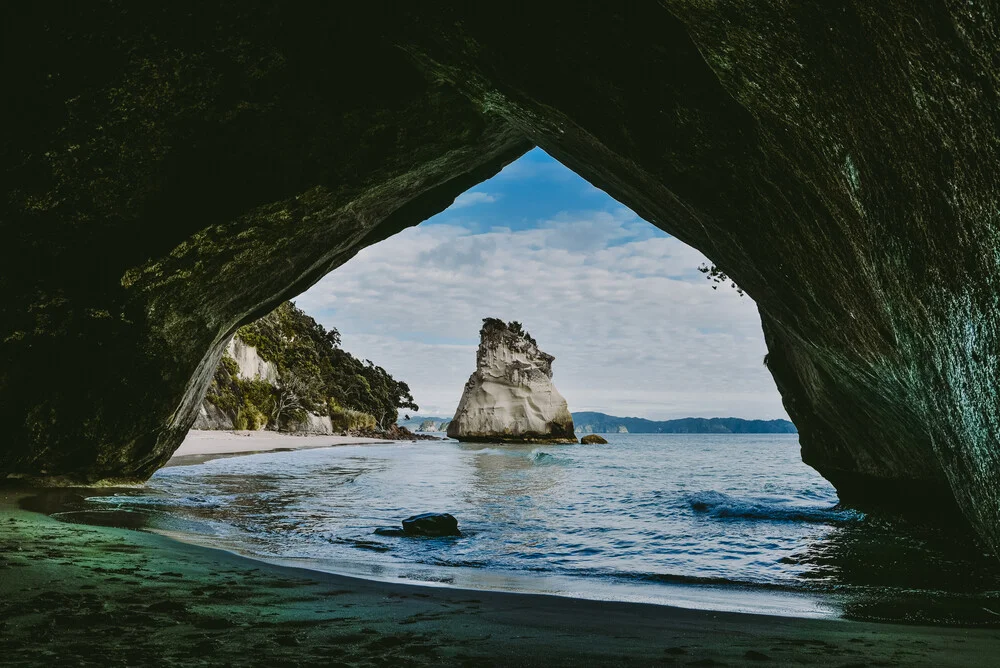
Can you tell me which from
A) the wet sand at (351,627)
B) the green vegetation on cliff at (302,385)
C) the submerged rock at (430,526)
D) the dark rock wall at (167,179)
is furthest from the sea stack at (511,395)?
the wet sand at (351,627)

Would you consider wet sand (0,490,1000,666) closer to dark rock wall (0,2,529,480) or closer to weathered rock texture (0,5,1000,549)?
weathered rock texture (0,5,1000,549)

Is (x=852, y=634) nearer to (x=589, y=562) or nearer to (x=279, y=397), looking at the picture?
(x=589, y=562)

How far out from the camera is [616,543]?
26.0 feet

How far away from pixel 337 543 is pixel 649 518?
563cm

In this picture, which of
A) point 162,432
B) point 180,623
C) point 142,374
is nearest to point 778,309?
point 180,623

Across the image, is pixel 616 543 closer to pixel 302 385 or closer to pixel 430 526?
pixel 430 526

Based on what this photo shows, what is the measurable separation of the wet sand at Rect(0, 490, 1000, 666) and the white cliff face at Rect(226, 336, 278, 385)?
138 ft

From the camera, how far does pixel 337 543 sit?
708 centimetres

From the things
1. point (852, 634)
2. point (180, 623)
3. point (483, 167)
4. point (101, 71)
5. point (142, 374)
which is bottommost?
point (852, 634)

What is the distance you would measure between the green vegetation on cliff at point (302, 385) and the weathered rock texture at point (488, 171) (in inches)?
1296

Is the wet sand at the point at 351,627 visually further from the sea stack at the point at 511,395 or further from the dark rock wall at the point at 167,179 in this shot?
the sea stack at the point at 511,395

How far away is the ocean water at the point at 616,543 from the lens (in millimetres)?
5262

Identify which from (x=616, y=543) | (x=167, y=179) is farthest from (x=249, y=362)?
(x=616, y=543)

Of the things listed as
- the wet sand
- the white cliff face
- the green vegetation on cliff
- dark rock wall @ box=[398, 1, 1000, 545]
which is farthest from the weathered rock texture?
the white cliff face
